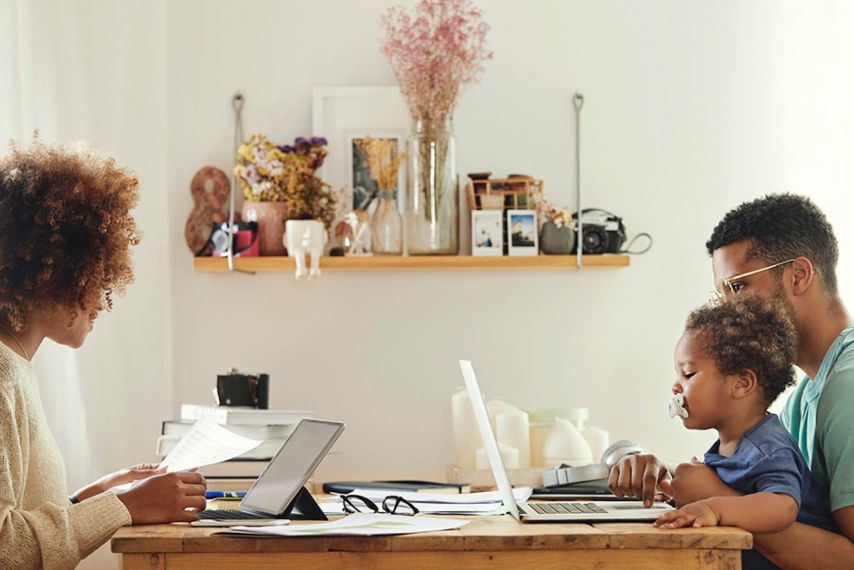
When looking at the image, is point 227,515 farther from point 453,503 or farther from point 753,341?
point 753,341

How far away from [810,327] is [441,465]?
58.2 inches

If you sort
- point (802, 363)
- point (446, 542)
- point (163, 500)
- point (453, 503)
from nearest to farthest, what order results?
point (446, 542), point (163, 500), point (453, 503), point (802, 363)

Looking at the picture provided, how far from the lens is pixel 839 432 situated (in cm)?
168

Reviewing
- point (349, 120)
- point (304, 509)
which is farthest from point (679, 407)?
point (349, 120)

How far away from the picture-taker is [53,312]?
1638 millimetres

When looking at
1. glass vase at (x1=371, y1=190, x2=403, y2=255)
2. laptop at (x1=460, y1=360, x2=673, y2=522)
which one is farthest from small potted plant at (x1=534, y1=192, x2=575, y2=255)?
laptop at (x1=460, y1=360, x2=673, y2=522)

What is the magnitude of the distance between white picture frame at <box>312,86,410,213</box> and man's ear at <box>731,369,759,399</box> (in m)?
1.59

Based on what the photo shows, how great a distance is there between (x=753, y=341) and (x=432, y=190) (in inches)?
55.3

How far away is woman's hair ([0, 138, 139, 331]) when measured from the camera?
159 centimetres

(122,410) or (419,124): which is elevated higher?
(419,124)

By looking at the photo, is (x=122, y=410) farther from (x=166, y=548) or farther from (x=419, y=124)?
(x=166, y=548)

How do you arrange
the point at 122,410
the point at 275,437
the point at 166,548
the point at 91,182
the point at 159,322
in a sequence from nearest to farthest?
the point at 166,548
the point at 91,182
the point at 275,437
the point at 122,410
the point at 159,322

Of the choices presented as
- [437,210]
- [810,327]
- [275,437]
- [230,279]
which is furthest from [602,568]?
[230,279]

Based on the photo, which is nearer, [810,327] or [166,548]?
[166,548]
